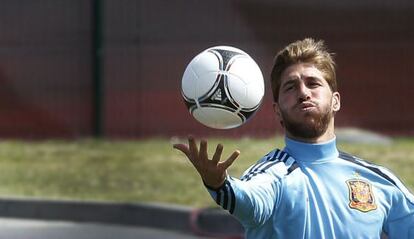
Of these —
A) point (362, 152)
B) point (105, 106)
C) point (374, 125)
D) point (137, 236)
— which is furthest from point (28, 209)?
point (374, 125)

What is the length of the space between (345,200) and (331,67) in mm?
480

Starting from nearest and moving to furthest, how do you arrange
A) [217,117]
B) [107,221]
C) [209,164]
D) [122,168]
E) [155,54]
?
[209,164] < [217,117] < [107,221] < [122,168] < [155,54]

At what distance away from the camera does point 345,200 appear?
11.2ft

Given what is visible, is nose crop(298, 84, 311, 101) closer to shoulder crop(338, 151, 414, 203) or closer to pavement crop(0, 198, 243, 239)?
shoulder crop(338, 151, 414, 203)

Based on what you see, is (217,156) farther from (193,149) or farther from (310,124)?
(310,124)

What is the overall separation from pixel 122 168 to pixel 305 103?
30.7ft

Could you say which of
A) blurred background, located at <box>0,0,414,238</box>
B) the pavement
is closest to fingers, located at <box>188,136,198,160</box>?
the pavement

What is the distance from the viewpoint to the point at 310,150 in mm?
3480

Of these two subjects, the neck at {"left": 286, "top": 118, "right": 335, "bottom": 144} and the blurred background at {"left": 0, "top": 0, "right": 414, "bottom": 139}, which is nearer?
the neck at {"left": 286, "top": 118, "right": 335, "bottom": 144}

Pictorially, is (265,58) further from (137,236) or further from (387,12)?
(137,236)

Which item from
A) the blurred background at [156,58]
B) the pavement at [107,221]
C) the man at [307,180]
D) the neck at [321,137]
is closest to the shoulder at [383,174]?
the man at [307,180]

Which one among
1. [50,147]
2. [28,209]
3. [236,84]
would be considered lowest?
[50,147]

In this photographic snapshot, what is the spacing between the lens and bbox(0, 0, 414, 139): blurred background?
16.7 metres

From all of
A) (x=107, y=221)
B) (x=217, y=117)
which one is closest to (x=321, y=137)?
(x=217, y=117)
